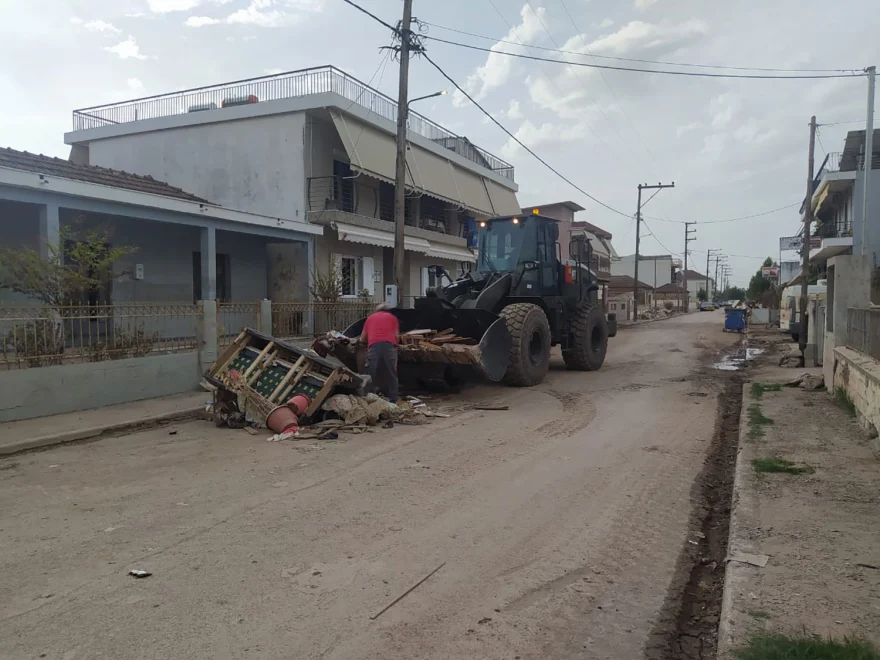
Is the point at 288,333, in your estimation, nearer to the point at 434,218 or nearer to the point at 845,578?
the point at 845,578

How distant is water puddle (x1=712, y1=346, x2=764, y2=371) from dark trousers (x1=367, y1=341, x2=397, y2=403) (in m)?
9.33

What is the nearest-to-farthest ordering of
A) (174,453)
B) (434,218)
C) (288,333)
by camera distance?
(174,453) → (288,333) → (434,218)

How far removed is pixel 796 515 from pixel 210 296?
A: 11.8 m

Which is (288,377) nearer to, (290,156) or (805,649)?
(805,649)

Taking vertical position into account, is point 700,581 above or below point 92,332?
below

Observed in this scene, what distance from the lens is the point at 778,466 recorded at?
6074mm

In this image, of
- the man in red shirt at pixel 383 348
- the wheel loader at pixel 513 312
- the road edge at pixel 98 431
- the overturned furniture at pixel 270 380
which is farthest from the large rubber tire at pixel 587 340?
the road edge at pixel 98 431

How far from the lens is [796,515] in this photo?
4.78 m

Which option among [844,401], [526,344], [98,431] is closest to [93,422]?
[98,431]

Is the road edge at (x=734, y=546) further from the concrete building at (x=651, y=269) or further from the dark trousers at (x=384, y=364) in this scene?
the concrete building at (x=651, y=269)

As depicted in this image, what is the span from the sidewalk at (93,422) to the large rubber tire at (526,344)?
509 centimetres

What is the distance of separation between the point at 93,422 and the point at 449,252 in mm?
17761

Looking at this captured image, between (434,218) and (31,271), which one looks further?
(434,218)

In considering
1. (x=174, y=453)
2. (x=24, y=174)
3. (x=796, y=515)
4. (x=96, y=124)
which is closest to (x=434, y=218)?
(x=96, y=124)
